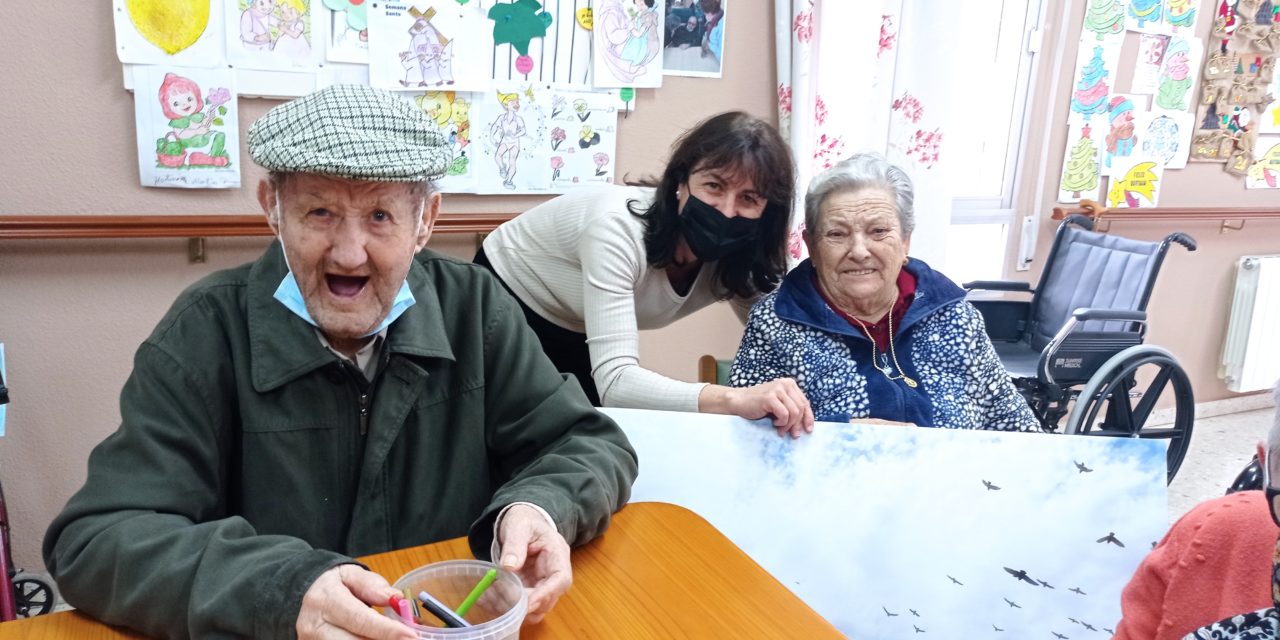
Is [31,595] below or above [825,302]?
below

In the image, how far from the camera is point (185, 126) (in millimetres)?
2053

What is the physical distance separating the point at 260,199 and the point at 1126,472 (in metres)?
1.50

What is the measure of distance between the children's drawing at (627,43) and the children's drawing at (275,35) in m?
0.79

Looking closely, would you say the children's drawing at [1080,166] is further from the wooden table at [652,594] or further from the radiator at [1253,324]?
the wooden table at [652,594]

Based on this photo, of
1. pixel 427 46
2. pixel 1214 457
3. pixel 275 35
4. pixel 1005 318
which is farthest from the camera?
pixel 1214 457

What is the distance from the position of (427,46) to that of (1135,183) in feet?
10.3

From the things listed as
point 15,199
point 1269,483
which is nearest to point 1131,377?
point 1269,483

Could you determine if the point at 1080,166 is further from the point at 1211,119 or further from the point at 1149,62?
the point at 1211,119

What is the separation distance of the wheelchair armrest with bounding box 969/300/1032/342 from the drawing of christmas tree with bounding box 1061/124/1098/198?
27.6 inches

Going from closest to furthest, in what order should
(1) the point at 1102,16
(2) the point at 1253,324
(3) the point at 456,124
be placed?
1. (3) the point at 456,124
2. (1) the point at 1102,16
3. (2) the point at 1253,324

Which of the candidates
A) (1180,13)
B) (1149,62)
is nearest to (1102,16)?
(1149,62)

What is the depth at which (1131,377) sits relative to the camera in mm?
2527

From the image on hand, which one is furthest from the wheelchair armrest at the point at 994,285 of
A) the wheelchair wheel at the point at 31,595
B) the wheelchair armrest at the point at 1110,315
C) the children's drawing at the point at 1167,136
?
the wheelchair wheel at the point at 31,595

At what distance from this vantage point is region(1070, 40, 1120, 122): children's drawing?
11.3 ft
